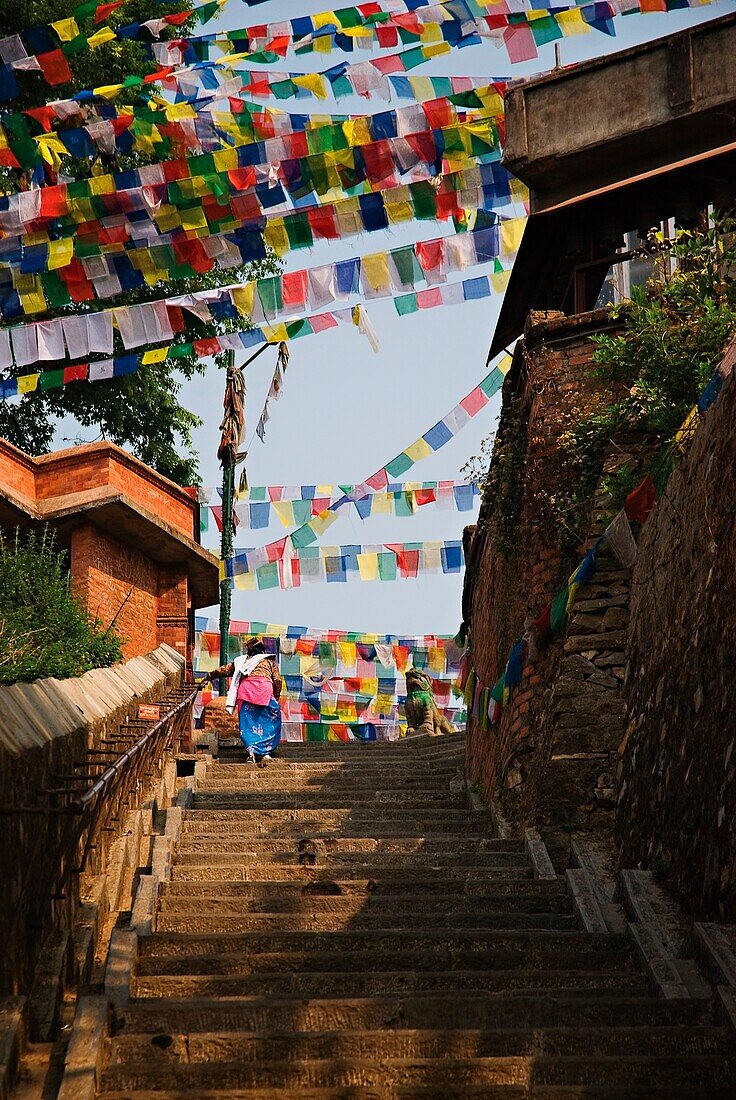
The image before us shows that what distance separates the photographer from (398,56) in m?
14.8

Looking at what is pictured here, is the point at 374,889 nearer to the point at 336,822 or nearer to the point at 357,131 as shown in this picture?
the point at 336,822

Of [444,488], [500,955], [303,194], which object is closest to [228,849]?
[500,955]

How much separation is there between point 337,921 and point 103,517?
1060 cm

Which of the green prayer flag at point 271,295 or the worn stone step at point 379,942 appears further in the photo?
the green prayer flag at point 271,295

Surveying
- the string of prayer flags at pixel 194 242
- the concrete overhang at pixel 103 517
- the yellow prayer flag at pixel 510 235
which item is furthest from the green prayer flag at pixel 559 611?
the concrete overhang at pixel 103 517

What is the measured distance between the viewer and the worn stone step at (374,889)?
8.82 metres

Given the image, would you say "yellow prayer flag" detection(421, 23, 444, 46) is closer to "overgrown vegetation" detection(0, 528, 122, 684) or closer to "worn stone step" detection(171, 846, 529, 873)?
"overgrown vegetation" detection(0, 528, 122, 684)

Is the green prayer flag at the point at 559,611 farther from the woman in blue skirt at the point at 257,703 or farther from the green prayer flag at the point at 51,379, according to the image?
the green prayer flag at the point at 51,379

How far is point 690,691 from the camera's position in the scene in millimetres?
8297

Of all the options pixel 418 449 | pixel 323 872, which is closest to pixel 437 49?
pixel 418 449

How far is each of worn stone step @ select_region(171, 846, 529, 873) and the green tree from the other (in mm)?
14865

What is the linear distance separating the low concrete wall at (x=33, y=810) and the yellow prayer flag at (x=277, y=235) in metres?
7.26

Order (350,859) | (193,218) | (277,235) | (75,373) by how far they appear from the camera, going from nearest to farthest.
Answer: (350,859)
(193,218)
(277,235)
(75,373)

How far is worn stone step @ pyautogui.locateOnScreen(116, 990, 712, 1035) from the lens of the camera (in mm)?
6246
